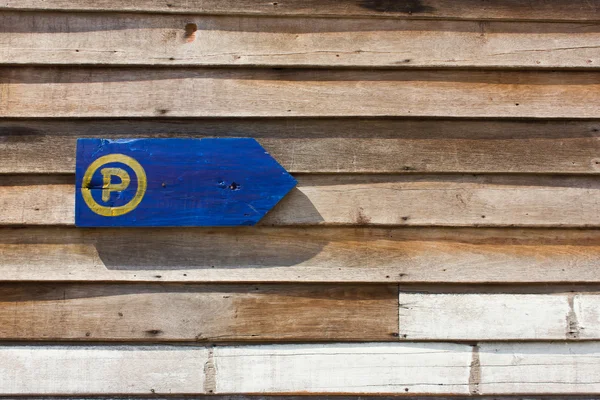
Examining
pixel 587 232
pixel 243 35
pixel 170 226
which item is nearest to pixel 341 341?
pixel 170 226

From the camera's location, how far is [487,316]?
198 cm

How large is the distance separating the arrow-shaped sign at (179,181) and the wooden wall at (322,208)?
0.25 ft

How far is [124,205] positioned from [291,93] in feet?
2.55

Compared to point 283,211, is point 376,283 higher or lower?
lower

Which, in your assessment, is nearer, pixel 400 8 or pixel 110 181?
pixel 110 181

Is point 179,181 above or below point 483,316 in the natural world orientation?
above

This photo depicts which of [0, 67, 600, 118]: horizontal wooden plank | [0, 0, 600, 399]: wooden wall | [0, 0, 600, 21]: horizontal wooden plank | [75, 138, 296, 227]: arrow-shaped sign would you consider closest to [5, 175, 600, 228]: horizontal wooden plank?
[0, 0, 600, 399]: wooden wall

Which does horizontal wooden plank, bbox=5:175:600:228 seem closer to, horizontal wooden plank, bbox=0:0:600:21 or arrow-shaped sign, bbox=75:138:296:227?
arrow-shaped sign, bbox=75:138:296:227

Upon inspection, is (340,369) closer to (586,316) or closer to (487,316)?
(487,316)

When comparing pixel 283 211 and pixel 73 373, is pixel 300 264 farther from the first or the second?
pixel 73 373

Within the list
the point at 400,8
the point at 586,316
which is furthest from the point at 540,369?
the point at 400,8

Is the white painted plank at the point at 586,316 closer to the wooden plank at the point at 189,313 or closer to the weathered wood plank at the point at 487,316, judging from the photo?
the weathered wood plank at the point at 487,316

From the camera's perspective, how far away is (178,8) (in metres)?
1.99

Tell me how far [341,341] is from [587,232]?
42.2 inches
